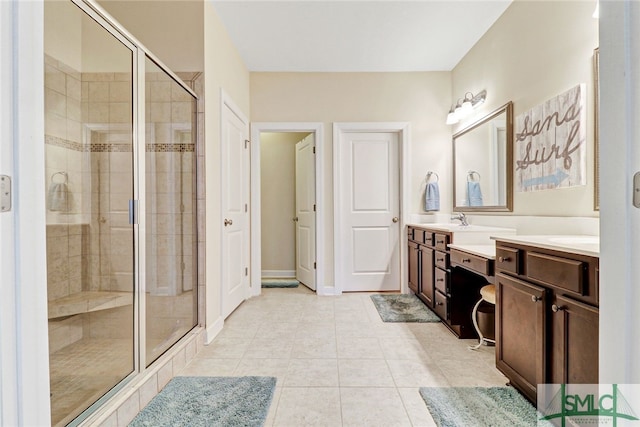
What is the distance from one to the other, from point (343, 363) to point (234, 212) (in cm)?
176

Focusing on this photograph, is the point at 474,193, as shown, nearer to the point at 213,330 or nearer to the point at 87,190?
the point at 213,330

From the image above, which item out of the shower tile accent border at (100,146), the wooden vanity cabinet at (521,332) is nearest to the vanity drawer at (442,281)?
the wooden vanity cabinet at (521,332)

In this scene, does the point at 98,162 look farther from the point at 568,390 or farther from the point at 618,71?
the point at 568,390

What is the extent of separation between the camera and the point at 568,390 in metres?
1.28

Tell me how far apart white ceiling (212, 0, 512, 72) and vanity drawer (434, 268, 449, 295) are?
2.17 m

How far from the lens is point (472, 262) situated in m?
2.18

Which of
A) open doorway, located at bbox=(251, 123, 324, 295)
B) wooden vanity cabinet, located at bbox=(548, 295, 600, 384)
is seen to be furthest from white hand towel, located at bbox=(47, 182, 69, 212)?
wooden vanity cabinet, located at bbox=(548, 295, 600, 384)

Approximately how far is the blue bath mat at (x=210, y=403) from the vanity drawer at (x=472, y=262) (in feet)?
4.71

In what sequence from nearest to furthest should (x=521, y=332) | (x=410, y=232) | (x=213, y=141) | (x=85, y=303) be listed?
1. (x=521, y=332)
2. (x=85, y=303)
3. (x=213, y=141)
4. (x=410, y=232)

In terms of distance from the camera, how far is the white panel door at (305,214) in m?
3.92

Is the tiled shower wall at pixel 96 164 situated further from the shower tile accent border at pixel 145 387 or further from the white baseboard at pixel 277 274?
the white baseboard at pixel 277 274

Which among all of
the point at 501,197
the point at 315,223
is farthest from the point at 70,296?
the point at 501,197

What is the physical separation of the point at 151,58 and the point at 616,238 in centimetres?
228

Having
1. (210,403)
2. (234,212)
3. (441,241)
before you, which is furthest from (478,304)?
(234,212)
